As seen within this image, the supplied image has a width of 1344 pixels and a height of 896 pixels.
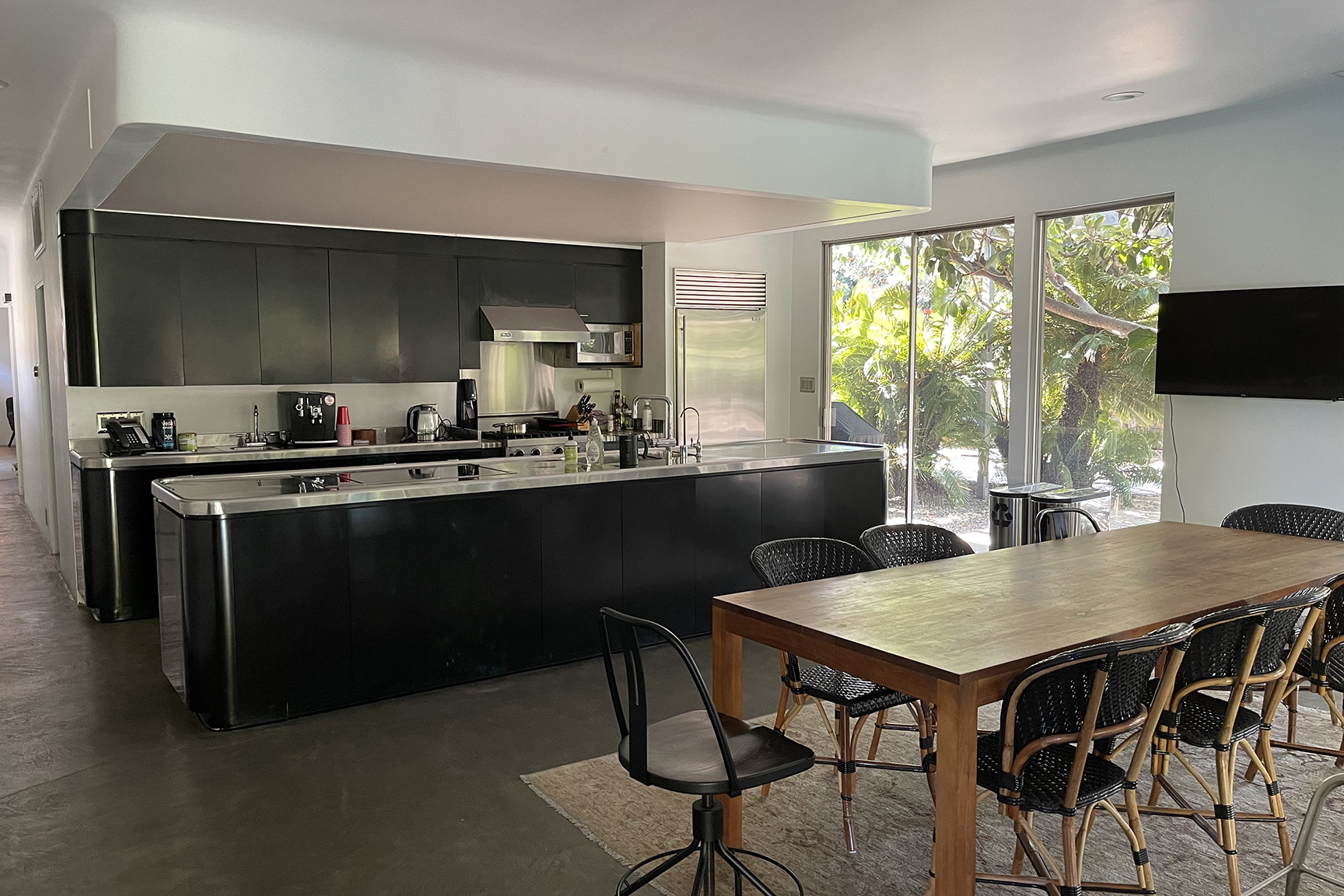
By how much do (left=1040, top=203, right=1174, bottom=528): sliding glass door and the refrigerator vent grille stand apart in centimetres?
248

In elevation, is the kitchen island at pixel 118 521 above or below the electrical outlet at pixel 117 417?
below

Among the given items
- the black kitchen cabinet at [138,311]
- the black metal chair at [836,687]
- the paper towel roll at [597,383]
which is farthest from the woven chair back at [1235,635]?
the paper towel roll at [597,383]

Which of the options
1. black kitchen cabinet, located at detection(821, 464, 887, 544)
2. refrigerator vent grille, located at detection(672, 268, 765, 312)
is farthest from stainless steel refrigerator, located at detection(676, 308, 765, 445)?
black kitchen cabinet, located at detection(821, 464, 887, 544)

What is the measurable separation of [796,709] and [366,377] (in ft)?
15.7

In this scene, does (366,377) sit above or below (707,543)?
above

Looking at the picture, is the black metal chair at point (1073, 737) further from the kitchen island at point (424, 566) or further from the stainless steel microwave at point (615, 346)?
the stainless steel microwave at point (615, 346)

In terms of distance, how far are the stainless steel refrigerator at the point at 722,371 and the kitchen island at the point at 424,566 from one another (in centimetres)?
242

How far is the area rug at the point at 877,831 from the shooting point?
2959 mm

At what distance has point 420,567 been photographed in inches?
177

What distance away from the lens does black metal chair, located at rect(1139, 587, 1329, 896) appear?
2.80 meters

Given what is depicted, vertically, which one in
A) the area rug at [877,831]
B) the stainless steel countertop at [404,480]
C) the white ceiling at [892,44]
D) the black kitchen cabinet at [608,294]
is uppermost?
the white ceiling at [892,44]

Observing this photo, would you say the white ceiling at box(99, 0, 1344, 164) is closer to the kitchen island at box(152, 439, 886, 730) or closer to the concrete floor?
the kitchen island at box(152, 439, 886, 730)

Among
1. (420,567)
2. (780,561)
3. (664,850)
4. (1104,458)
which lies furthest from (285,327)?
(1104,458)

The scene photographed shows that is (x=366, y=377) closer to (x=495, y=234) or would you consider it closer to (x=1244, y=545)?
(x=495, y=234)
